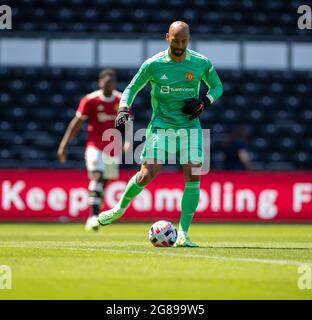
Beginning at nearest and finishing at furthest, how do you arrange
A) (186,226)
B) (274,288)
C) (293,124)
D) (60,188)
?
(274,288)
(186,226)
(60,188)
(293,124)

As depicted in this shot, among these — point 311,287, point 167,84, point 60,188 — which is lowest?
point 60,188

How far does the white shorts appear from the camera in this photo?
48.6ft

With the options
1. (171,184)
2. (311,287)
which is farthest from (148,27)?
(311,287)

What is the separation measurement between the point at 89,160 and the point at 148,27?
39.9ft

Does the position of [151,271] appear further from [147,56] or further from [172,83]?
[147,56]

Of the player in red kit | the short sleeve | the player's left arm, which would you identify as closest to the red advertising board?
the player in red kit

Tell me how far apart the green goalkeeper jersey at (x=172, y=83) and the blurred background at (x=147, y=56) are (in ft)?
44.7

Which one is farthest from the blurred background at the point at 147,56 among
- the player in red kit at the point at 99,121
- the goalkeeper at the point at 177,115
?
the goalkeeper at the point at 177,115

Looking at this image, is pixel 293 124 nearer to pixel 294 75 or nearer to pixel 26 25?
pixel 294 75

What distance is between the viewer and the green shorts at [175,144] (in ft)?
32.5

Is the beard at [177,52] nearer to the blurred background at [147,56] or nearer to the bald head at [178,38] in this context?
the bald head at [178,38]

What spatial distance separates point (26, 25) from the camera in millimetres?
26172

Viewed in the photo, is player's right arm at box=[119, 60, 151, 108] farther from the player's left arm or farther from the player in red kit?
the player in red kit

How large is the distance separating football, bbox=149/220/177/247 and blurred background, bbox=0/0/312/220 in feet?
45.5
